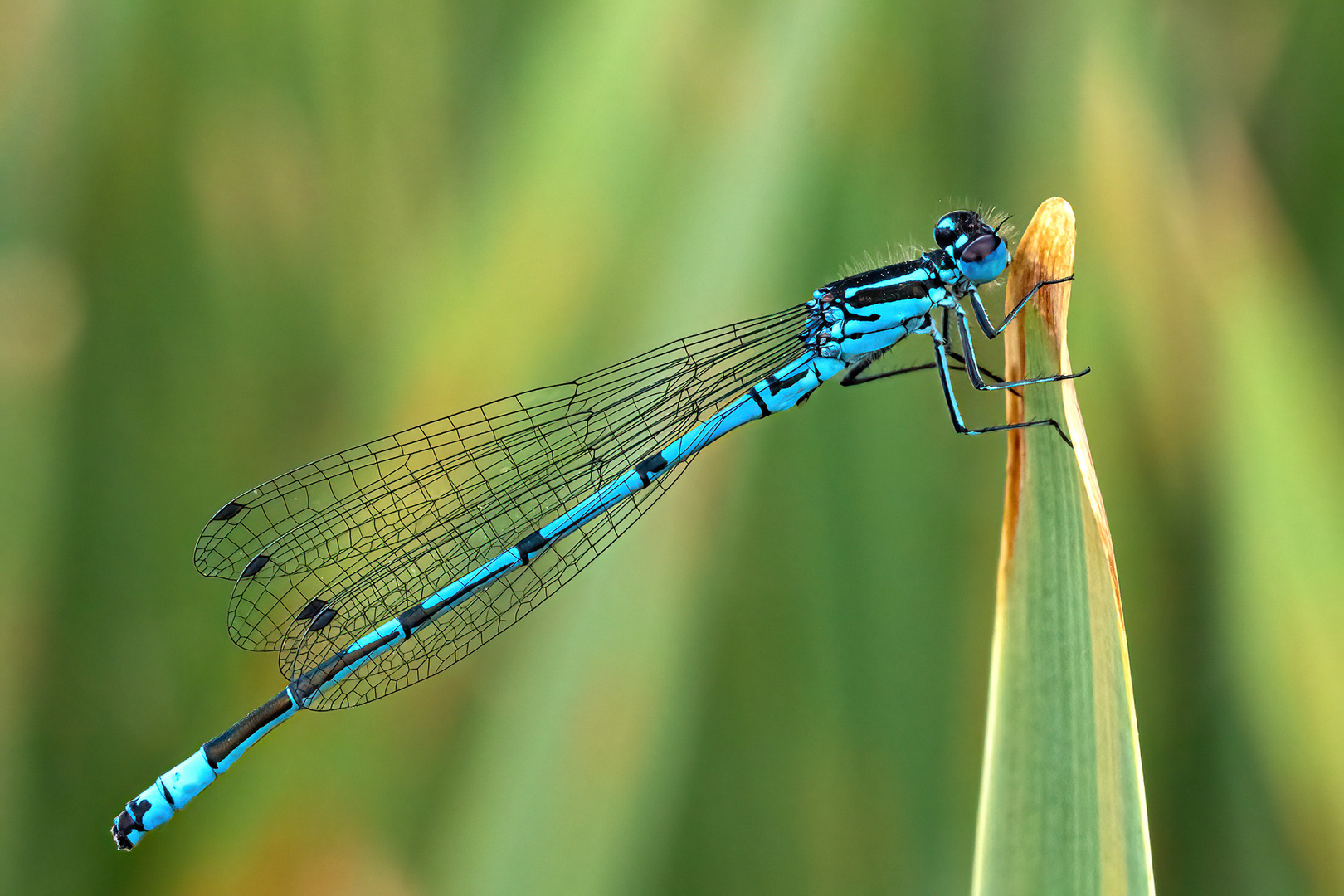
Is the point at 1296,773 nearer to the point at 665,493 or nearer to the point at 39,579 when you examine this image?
the point at 665,493

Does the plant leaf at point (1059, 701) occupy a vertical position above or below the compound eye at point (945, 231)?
below

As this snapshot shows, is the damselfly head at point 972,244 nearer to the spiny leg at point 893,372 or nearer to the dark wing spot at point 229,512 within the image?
the spiny leg at point 893,372

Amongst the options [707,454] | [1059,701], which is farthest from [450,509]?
[1059,701]

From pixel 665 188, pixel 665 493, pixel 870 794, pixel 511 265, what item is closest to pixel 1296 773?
pixel 870 794

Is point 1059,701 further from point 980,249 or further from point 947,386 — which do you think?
Answer: point 980,249

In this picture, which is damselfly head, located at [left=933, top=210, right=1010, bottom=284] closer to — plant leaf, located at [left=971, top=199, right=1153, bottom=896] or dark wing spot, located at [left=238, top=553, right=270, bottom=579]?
plant leaf, located at [left=971, top=199, right=1153, bottom=896]

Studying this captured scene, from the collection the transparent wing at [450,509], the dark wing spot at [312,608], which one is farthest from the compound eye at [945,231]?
the dark wing spot at [312,608]
